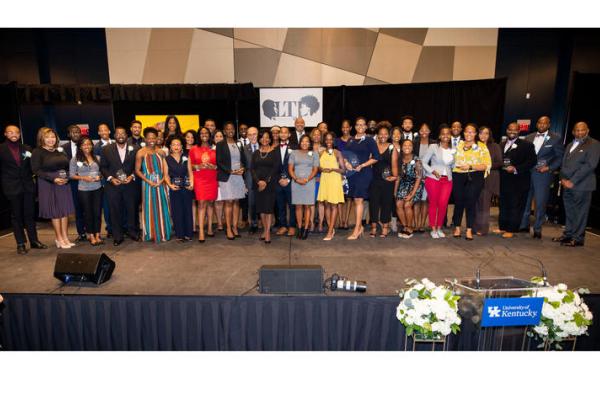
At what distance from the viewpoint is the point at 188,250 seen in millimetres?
4676

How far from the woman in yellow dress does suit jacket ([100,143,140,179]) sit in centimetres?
246

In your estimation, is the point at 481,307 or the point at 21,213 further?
the point at 21,213

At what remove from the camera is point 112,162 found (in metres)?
4.77

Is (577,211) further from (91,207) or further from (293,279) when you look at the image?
(91,207)

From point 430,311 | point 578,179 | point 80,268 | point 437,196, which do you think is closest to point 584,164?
point 578,179

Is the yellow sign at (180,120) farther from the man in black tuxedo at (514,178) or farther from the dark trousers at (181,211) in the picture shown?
the man in black tuxedo at (514,178)

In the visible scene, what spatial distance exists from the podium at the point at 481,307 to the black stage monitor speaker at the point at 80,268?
303cm

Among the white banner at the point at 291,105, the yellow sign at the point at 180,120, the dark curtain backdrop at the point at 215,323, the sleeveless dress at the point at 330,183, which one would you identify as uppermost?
the white banner at the point at 291,105

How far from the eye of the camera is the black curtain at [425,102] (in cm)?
733

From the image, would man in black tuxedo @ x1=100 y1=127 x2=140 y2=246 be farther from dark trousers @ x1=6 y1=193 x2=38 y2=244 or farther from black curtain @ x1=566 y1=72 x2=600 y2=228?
black curtain @ x1=566 y1=72 x2=600 y2=228

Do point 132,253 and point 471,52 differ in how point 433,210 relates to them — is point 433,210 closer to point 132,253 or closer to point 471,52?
point 132,253

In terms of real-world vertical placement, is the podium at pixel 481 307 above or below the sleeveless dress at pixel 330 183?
below

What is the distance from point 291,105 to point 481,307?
6127 millimetres

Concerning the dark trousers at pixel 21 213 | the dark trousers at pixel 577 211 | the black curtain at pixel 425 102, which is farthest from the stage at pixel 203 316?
the black curtain at pixel 425 102
